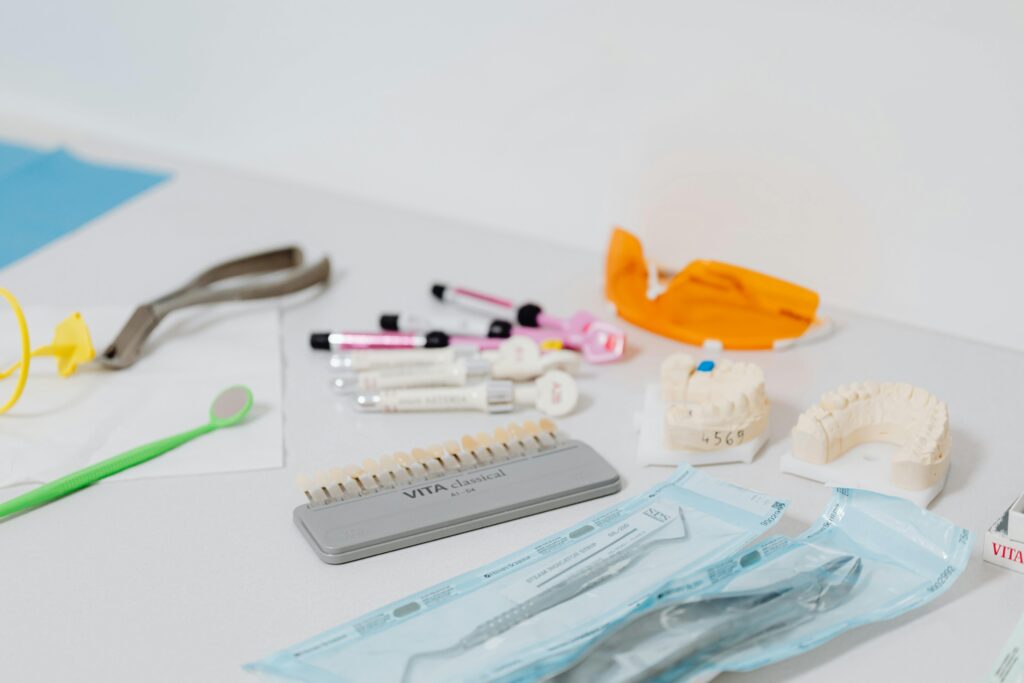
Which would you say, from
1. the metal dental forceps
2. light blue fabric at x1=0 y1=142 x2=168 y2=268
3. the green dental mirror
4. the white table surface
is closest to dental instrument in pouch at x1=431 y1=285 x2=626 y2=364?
the white table surface

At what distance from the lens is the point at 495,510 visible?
2.49 feet

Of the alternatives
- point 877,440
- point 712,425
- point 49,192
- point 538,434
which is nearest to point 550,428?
point 538,434

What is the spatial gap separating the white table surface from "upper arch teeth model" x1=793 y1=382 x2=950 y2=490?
0.03 m

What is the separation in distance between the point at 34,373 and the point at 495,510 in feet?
1.40

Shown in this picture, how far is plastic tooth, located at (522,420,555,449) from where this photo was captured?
2.74 ft

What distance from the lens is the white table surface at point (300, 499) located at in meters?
0.66

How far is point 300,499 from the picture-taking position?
0.80 meters

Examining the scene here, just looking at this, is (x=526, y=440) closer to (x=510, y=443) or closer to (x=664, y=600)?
(x=510, y=443)

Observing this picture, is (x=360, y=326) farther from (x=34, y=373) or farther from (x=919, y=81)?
(x=919, y=81)

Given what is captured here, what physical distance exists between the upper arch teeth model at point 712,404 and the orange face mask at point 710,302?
106 millimetres

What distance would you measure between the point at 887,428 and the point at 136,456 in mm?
518

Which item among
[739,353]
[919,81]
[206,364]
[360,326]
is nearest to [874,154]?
[919,81]

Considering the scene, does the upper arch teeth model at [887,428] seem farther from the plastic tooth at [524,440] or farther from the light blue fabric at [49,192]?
the light blue fabric at [49,192]

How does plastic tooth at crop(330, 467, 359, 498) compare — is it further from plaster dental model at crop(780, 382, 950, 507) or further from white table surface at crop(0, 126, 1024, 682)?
plaster dental model at crop(780, 382, 950, 507)
